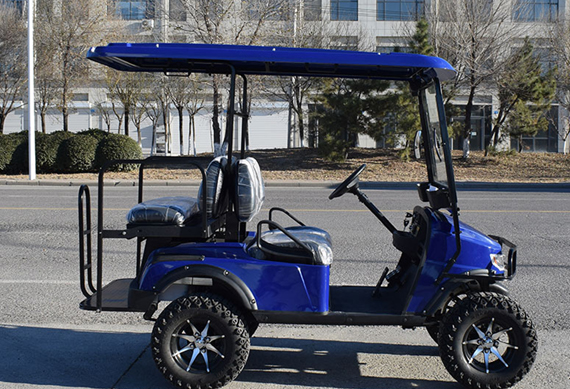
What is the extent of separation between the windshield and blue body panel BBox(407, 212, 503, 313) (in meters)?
0.38

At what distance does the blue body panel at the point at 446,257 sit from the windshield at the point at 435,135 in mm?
378

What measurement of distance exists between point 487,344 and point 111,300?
249cm

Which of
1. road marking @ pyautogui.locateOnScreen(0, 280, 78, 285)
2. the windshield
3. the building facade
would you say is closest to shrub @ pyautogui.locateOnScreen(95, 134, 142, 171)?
the building facade

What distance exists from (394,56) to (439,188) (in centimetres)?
100

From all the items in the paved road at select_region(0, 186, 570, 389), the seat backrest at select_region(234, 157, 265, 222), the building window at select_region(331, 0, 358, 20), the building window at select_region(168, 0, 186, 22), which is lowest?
the paved road at select_region(0, 186, 570, 389)

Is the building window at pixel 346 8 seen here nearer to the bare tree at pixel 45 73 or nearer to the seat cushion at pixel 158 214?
the bare tree at pixel 45 73

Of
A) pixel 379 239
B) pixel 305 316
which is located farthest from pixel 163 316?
pixel 379 239

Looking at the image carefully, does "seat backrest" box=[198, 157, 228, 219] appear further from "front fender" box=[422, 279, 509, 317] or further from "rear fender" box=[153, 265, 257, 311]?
"front fender" box=[422, 279, 509, 317]

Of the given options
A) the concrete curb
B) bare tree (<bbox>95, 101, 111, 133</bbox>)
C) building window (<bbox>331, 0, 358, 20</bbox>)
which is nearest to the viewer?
the concrete curb

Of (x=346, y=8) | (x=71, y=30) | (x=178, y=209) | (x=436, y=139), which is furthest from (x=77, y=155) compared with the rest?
(x=346, y=8)

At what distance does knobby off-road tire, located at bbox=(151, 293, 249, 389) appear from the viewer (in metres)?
3.65

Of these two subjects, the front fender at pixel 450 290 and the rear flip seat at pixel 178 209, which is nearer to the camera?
the front fender at pixel 450 290

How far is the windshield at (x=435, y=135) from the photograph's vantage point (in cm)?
392

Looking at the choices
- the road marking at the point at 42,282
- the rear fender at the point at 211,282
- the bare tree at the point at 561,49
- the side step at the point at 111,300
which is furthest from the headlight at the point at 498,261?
the bare tree at the point at 561,49
